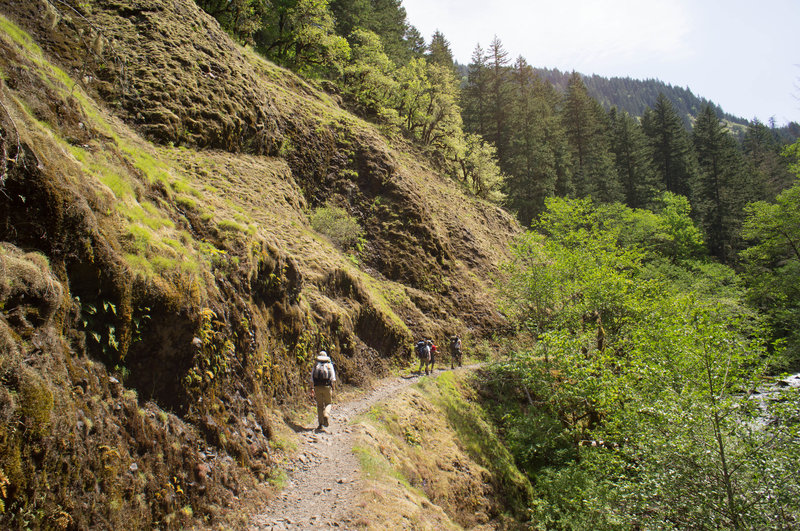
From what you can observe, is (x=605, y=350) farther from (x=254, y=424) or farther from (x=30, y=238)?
(x=30, y=238)

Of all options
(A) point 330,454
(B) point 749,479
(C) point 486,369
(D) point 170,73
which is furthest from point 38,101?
(C) point 486,369

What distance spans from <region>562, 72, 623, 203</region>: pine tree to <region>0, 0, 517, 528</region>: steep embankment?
122 feet

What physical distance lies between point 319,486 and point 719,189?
5394cm

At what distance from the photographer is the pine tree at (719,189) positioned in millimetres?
40594

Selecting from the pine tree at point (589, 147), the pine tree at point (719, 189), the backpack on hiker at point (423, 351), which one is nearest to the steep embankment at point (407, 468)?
the backpack on hiker at point (423, 351)

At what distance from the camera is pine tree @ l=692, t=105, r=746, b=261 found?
4059 cm

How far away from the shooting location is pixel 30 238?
4.29m

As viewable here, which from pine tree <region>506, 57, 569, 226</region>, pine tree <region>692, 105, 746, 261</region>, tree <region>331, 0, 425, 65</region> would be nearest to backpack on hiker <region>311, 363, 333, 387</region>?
tree <region>331, 0, 425, 65</region>

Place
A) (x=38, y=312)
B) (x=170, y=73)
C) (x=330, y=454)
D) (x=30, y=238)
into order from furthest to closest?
(x=170, y=73)
(x=330, y=454)
(x=30, y=238)
(x=38, y=312)

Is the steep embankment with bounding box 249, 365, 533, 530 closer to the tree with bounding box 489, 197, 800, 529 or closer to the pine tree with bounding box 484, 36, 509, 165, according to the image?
the tree with bounding box 489, 197, 800, 529

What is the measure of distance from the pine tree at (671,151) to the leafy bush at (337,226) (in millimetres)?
46731

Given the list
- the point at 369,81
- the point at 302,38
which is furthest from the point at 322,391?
the point at 369,81

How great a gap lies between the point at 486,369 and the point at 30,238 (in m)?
17.1

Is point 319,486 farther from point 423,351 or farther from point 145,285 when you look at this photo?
point 423,351
